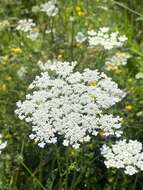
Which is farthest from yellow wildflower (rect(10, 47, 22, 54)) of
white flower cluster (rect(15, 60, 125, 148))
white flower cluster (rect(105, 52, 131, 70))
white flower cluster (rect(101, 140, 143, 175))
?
white flower cluster (rect(101, 140, 143, 175))

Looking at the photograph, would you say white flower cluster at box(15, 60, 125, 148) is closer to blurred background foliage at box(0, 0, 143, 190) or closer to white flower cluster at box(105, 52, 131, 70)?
blurred background foliage at box(0, 0, 143, 190)

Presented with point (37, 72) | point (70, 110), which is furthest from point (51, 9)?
point (70, 110)

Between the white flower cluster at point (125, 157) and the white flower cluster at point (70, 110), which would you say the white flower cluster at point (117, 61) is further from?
the white flower cluster at point (125, 157)

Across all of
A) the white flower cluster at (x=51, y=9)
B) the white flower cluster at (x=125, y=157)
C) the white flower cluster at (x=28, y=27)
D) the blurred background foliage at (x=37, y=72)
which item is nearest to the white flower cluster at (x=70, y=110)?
the white flower cluster at (x=125, y=157)

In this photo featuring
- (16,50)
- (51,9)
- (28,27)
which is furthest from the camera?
(16,50)

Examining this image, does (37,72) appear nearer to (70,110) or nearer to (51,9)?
(51,9)

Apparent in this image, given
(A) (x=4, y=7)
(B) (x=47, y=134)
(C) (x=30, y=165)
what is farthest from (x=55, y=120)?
(A) (x=4, y=7)

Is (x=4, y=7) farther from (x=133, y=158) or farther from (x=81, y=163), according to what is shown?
(x=133, y=158)

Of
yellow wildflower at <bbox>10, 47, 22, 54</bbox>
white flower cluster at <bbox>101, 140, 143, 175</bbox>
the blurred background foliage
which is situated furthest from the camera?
yellow wildflower at <bbox>10, 47, 22, 54</bbox>
